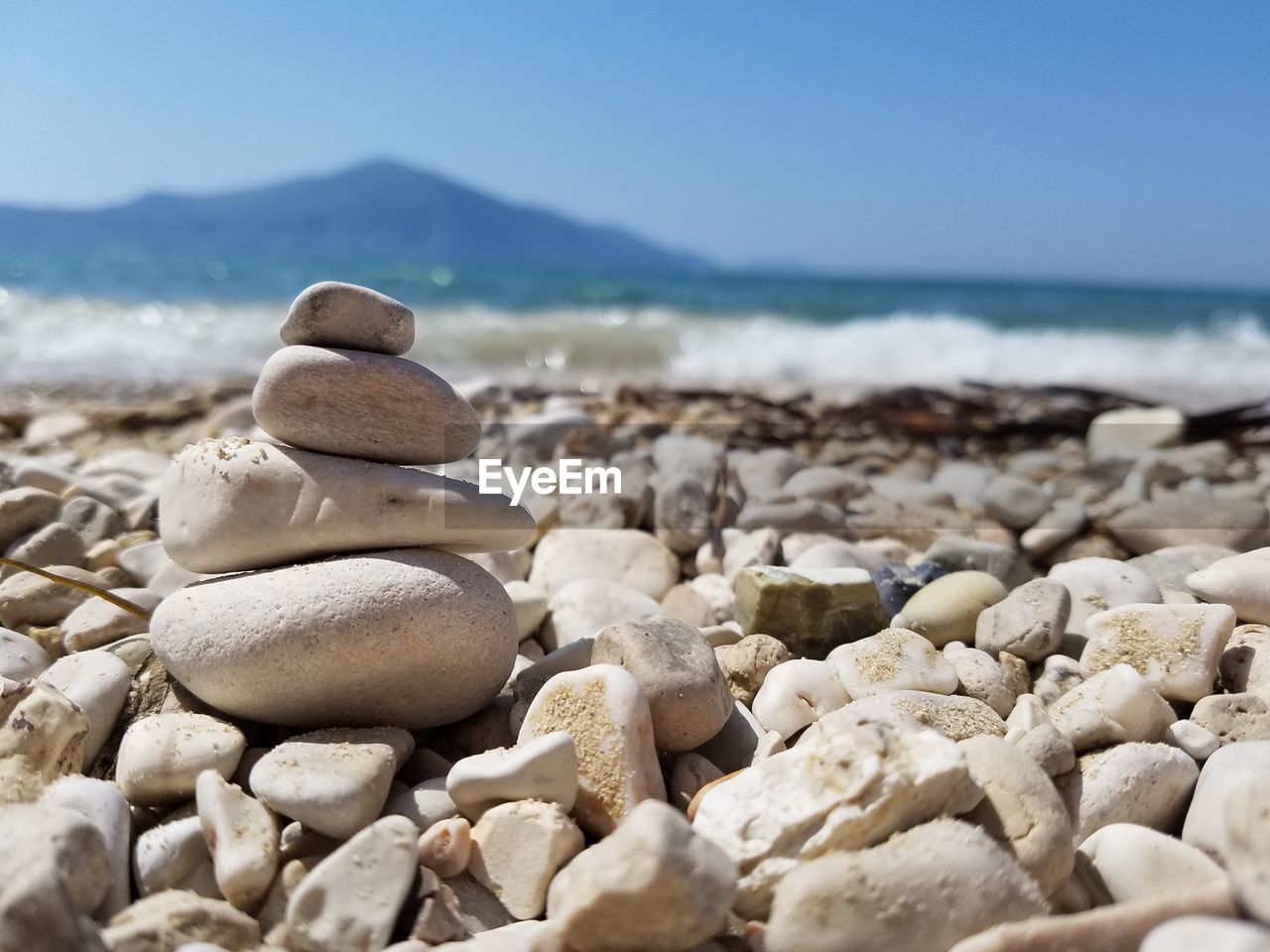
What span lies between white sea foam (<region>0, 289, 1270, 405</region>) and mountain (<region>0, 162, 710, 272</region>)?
26392 millimetres

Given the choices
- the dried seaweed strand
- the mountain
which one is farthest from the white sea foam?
the mountain

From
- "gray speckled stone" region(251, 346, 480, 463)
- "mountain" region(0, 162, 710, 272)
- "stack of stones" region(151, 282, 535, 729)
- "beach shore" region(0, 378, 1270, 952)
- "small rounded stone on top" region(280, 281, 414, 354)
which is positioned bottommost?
"beach shore" region(0, 378, 1270, 952)

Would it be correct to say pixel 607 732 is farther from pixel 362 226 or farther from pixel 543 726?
pixel 362 226

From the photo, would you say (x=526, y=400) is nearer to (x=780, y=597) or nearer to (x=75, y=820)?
(x=780, y=597)

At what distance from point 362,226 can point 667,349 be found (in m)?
99.8

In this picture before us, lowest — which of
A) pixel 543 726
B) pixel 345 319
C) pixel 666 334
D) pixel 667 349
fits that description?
pixel 543 726

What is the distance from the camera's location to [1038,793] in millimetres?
1768

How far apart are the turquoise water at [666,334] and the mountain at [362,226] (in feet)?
76.7

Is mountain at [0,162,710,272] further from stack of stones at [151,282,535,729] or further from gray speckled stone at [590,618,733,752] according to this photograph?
gray speckled stone at [590,618,733,752]

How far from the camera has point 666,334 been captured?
48.7 ft

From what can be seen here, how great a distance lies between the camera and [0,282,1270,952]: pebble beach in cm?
156

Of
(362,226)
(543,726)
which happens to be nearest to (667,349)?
(543,726)

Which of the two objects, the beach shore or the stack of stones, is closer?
the beach shore

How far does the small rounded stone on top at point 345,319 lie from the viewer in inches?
88.7
